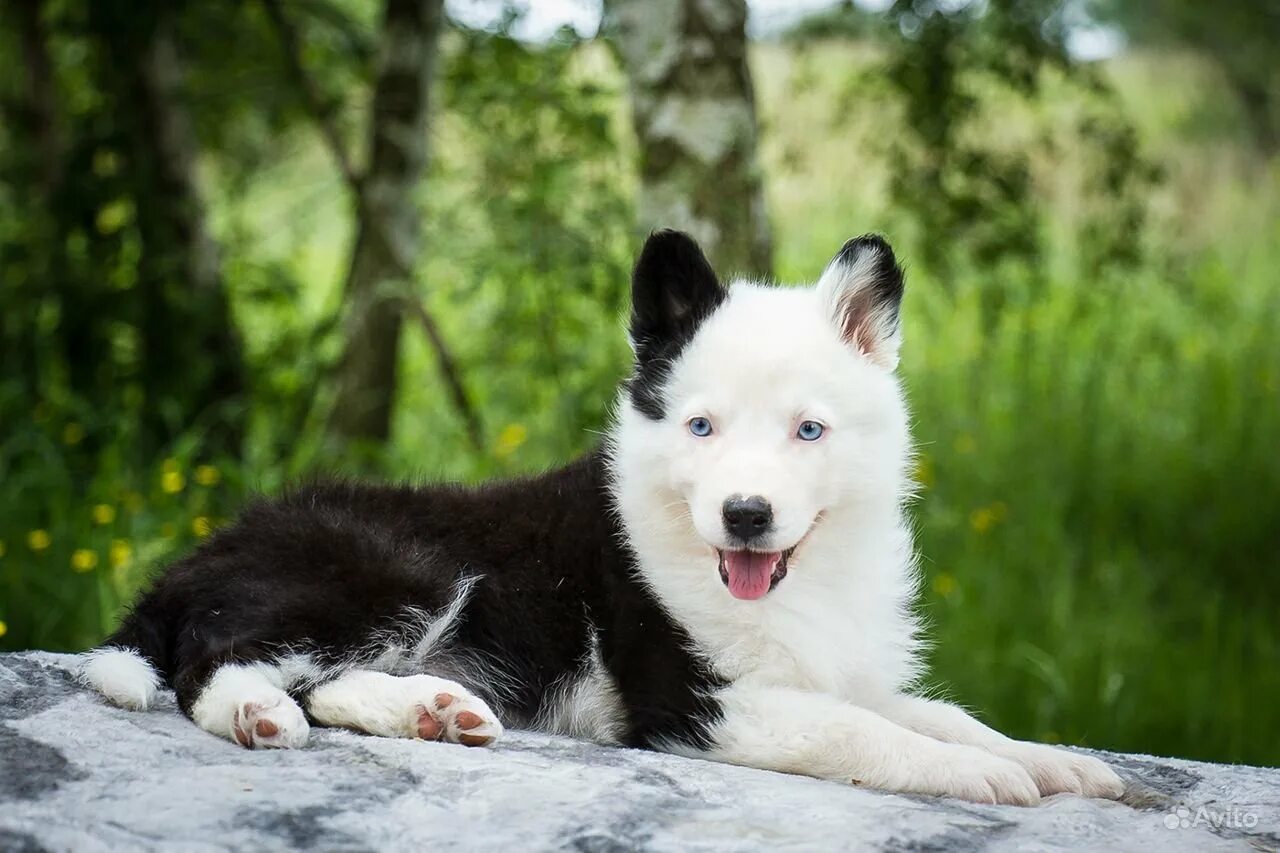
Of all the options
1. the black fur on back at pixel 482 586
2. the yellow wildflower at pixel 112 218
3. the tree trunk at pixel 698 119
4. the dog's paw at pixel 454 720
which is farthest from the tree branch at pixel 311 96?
the dog's paw at pixel 454 720

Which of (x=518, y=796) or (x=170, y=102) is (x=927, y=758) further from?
(x=170, y=102)

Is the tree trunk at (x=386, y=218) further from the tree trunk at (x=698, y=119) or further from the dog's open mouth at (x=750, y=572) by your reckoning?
the dog's open mouth at (x=750, y=572)

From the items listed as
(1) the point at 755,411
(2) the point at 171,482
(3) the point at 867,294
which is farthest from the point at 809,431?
(2) the point at 171,482

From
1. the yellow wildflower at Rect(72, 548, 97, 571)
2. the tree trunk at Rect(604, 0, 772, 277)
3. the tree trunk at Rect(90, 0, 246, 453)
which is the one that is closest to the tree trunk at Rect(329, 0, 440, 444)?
the tree trunk at Rect(90, 0, 246, 453)

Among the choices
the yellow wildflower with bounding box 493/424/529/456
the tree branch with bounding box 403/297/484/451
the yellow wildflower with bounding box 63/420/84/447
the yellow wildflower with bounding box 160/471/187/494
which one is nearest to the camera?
the yellow wildflower with bounding box 160/471/187/494

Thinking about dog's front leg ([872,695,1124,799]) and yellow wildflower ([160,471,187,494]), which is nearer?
dog's front leg ([872,695,1124,799])

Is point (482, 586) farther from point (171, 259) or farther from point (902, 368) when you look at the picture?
point (902, 368)

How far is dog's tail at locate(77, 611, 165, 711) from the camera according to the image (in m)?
2.92

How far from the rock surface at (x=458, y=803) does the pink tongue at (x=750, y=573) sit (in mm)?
398

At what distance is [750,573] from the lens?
3.04 metres

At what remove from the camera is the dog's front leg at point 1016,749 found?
2900 mm

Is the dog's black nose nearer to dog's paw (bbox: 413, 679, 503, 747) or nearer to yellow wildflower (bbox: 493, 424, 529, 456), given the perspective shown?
dog's paw (bbox: 413, 679, 503, 747)

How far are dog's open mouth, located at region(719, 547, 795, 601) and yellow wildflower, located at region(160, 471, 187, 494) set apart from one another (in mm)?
2995

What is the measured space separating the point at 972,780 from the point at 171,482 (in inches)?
143
